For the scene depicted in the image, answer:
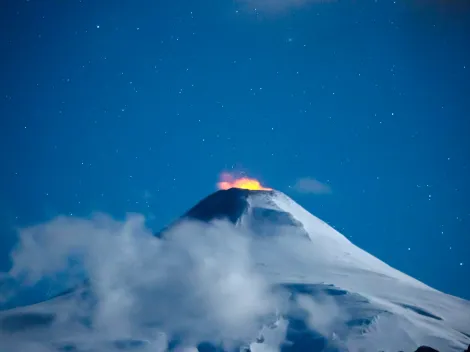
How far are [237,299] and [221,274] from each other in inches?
254

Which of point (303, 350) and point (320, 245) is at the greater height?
point (320, 245)

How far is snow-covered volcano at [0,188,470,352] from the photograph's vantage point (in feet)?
122

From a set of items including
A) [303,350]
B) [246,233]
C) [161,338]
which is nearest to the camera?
[303,350]

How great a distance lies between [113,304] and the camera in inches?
1837

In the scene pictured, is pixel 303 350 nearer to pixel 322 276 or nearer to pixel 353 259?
pixel 322 276

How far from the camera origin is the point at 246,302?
144 feet

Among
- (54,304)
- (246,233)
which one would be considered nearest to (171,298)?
(54,304)

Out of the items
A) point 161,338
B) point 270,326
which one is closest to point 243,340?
point 270,326

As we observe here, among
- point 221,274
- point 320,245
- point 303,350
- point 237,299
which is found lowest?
point 303,350

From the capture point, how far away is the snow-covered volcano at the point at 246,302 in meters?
37.1

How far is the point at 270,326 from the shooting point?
3878 cm

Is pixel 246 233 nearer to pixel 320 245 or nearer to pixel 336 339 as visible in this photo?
pixel 320 245

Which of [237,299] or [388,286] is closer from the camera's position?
[237,299]

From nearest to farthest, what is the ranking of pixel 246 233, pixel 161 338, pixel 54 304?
pixel 161 338
pixel 54 304
pixel 246 233
